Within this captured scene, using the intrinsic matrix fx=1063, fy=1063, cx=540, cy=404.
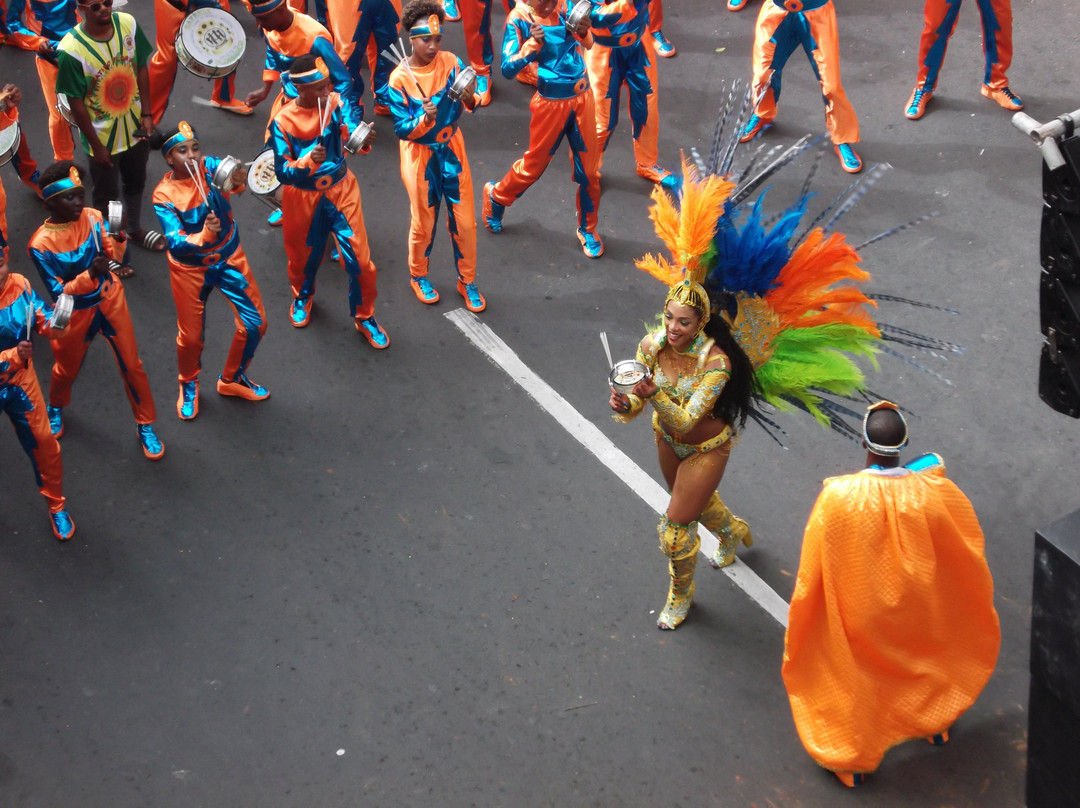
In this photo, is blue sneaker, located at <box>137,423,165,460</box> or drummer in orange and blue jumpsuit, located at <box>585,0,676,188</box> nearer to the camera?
blue sneaker, located at <box>137,423,165,460</box>

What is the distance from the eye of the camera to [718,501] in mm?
4988

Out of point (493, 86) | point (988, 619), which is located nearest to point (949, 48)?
point (493, 86)

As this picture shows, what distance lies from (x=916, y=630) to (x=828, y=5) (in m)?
5.18

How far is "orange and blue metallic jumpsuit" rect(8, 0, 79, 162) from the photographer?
7.47 metres

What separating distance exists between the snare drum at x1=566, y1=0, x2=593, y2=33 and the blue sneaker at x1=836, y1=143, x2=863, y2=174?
253 centimetres

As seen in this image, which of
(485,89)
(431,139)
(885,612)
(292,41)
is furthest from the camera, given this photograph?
(485,89)

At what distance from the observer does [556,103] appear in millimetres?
6918

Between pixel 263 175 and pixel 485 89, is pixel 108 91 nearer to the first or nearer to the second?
pixel 263 175

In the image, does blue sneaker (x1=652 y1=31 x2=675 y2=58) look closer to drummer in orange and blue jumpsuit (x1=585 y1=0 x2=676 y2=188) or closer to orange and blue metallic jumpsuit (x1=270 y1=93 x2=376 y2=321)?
drummer in orange and blue jumpsuit (x1=585 y1=0 x2=676 y2=188)

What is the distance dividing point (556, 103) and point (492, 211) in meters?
1.01

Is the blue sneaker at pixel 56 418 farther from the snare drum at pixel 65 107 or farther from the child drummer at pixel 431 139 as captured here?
the child drummer at pixel 431 139

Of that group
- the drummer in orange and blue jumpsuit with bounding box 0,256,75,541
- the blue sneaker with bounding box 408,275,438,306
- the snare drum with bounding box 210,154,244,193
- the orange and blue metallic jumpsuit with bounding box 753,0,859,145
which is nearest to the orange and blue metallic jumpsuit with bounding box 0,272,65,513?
the drummer in orange and blue jumpsuit with bounding box 0,256,75,541

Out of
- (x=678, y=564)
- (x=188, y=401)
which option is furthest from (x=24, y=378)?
(x=678, y=564)

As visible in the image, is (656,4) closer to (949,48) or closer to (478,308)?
(949,48)
